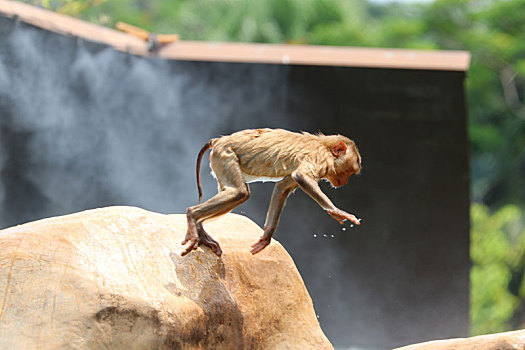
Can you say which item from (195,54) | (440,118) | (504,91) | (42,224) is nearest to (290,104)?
(195,54)

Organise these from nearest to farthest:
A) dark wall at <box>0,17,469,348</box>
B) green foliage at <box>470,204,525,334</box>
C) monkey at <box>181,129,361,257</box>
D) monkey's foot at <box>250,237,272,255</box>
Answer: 1. monkey at <box>181,129,361,257</box>
2. monkey's foot at <box>250,237,272,255</box>
3. dark wall at <box>0,17,469,348</box>
4. green foliage at <box>470,204,525,334</box>

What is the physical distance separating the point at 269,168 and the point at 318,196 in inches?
17.7

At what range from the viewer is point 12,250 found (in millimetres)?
4156

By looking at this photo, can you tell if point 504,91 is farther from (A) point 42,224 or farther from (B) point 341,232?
(A) point 42,224

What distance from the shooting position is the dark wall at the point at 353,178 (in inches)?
348

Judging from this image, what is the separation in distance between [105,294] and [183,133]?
195 inches

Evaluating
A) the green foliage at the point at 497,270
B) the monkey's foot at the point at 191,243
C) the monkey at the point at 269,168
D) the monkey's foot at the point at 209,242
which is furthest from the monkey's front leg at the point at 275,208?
the green foliage at the point at 497,270

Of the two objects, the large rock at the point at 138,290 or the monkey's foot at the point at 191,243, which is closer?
the large rock at the point at 138,290

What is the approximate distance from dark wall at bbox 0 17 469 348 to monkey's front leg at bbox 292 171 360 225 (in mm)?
3835

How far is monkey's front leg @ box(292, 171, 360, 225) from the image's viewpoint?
4629 millimetres

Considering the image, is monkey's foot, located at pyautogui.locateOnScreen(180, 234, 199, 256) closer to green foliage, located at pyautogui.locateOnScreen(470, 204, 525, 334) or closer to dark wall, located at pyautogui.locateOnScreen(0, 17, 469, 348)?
dark wall, located at pyautogui.locateOnScreen(0, 17, 469, 348)

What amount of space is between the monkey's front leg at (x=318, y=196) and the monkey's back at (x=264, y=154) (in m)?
0.17

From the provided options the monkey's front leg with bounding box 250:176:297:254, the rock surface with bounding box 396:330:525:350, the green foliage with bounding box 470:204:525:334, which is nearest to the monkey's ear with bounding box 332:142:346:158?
the monkey's front leg with bounding box 250:176:297:254

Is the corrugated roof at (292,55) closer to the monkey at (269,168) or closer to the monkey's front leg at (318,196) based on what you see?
the monkey at (269,168)
